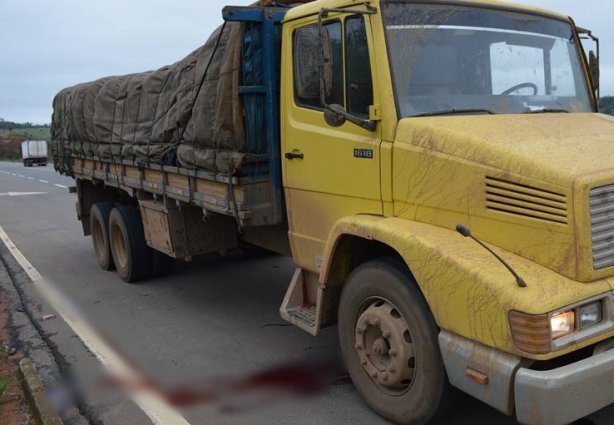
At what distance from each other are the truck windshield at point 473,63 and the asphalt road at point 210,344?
1.93 m

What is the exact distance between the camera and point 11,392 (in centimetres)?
448

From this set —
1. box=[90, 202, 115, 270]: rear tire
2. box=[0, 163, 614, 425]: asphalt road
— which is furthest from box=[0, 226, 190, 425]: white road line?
box=[90, 202, 115, 270]: rear tire

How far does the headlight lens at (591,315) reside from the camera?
2.91 metres

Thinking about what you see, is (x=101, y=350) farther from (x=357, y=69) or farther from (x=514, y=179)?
(x=514, y=179)

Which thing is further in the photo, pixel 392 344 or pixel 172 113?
pixel 172 113

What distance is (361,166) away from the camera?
3.96 meters

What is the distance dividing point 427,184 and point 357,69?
3.02 ft

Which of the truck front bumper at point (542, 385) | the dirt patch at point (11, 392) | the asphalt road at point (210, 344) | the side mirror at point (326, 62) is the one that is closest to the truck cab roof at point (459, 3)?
the side mirror at point (326, 62)

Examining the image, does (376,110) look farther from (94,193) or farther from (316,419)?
(94,193)

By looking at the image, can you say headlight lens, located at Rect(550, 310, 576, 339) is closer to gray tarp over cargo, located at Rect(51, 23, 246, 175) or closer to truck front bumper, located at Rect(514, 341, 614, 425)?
truck front bumper, located at Rect(514, 341, 614, 425)

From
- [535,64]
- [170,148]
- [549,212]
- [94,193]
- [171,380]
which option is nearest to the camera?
[549,212]

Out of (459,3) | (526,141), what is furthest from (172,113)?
(526,141)

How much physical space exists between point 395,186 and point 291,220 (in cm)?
128

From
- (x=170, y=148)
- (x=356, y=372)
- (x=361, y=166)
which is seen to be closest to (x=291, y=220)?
(x=361, y=166)
